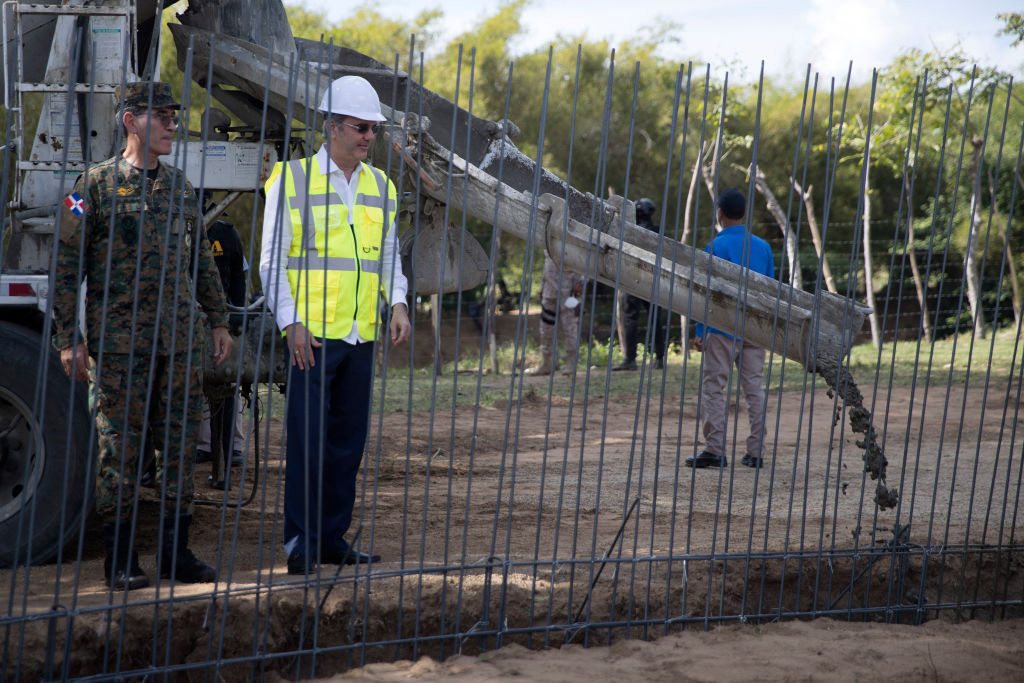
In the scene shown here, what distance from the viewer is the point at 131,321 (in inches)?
146

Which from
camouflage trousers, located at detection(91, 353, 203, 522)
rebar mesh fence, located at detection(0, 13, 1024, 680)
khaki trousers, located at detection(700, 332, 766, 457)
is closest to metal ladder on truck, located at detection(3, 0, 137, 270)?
rebar mesh fence, located at detection(0, 13, 1024, 680)

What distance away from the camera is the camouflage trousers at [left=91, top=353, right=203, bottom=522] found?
3768mm

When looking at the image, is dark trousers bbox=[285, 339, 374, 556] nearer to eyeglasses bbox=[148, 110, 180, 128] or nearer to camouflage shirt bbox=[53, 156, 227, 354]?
camouflage shirt bbox=[53, 156, 227, 354]

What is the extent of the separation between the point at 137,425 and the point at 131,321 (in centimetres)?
42

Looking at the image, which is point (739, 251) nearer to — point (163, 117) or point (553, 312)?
point (163, 117)

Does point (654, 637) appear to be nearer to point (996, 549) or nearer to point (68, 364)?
point (996, 549)

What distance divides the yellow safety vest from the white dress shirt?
23 mm

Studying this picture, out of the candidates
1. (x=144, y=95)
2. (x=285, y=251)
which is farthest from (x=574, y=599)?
(x=144, y=95)

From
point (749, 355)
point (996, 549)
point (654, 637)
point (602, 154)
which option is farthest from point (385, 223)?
point (749, 355)

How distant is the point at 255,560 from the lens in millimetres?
4352

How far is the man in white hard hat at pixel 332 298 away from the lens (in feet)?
12.5

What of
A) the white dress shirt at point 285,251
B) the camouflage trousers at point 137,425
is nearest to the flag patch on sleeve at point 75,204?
the camouflage trousers at point 137,425

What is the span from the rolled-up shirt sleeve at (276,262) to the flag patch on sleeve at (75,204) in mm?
659

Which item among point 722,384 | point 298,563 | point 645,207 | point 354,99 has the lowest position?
point 298,563
